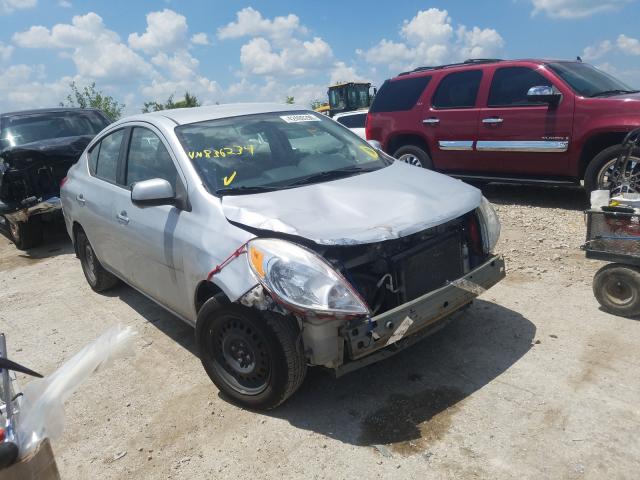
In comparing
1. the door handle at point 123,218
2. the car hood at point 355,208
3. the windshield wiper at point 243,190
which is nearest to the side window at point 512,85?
the car hood at point 355,208

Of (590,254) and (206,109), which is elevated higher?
(206,109)

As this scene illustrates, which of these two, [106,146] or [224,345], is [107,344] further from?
[106,146]

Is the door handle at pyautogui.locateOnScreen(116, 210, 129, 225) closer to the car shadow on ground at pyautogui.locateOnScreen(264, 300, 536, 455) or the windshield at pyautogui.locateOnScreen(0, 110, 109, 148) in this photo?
the car shadow on ground at pyautogui.locateOnScreen(264, 300, 536, 455)

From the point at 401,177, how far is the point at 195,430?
2.13 metres

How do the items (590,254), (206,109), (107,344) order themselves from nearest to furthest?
(107,344) → (590,254) → (206,109)

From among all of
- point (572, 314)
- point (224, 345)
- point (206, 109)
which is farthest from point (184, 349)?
point (572, 314)

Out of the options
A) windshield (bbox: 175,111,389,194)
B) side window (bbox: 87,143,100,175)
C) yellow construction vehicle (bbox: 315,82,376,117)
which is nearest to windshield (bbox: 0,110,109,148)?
side window (bbox: 87,143,100,175)

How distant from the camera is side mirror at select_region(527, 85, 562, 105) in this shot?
22.3 ft

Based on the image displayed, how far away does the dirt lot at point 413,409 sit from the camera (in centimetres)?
268

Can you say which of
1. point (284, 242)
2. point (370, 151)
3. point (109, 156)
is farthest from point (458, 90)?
point (284, 242)

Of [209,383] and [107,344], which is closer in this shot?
[107,344]

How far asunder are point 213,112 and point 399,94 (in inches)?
206

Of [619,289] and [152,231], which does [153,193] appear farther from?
[619,289]

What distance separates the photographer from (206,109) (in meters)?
4.28
